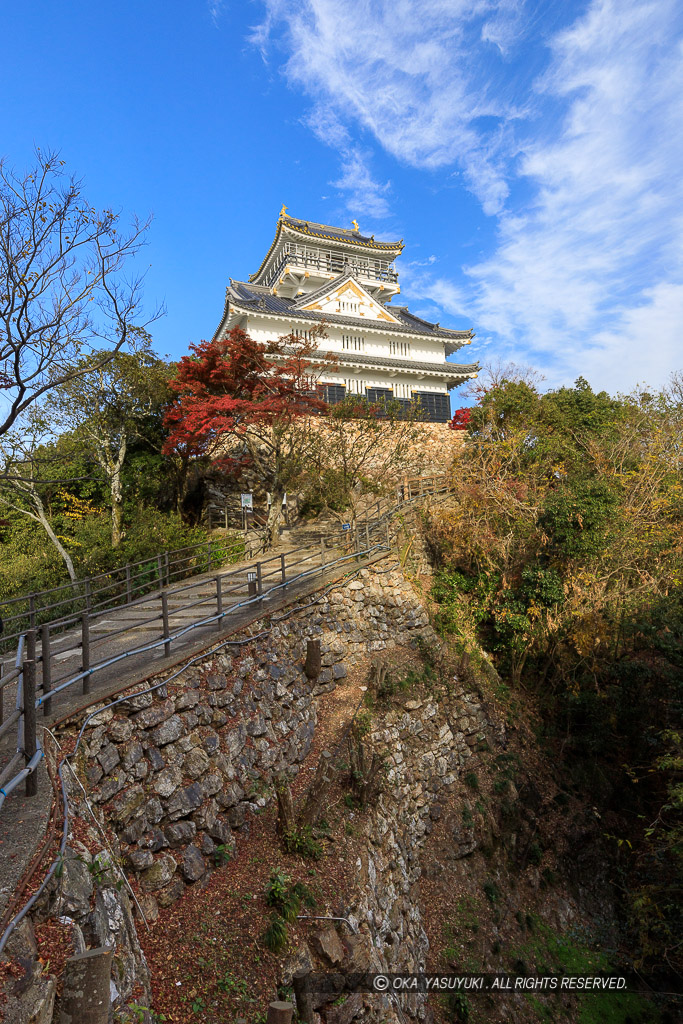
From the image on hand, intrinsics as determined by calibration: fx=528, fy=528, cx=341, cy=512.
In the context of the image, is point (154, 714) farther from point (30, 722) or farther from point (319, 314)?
point (319, 314)

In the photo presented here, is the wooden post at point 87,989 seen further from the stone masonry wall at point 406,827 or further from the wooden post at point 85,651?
the stone masonry wall at point 406,827

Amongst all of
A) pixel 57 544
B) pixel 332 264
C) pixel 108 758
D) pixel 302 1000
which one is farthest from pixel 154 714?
pixel 332 264

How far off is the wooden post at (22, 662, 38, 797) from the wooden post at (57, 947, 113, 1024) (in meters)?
1.84

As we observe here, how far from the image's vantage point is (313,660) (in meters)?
10.5

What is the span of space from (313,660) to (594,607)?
6.60 meters

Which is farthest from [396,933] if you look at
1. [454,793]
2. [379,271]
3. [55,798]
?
[379,271]

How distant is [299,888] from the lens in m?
6.80

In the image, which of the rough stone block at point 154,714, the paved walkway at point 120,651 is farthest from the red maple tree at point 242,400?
the rough stone block at point 154,714

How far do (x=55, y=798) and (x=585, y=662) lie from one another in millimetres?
11717

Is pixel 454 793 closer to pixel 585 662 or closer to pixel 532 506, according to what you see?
pixel 585 662

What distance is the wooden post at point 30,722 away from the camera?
461 centimetres

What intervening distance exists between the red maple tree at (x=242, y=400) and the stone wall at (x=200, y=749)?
240 inches

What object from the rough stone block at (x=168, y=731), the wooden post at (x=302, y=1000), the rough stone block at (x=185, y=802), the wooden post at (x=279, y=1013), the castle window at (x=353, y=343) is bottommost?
the wooden post at (x=302, y=1000)

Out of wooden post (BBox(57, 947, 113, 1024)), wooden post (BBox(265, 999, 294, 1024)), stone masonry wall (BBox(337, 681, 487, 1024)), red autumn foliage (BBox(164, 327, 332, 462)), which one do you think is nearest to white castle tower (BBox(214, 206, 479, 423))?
red autumn foliage (BBox(164, 327, 332, 462))
